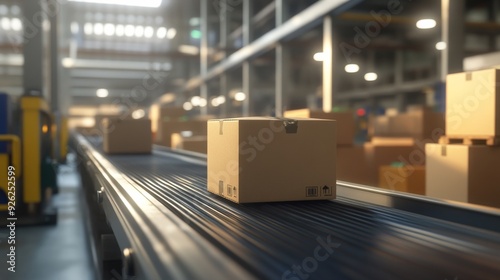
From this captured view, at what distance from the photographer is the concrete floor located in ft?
8.84

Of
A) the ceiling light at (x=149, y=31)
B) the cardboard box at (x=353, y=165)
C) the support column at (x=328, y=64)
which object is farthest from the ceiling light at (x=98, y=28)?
the cardboard box at (x=353, y=165)

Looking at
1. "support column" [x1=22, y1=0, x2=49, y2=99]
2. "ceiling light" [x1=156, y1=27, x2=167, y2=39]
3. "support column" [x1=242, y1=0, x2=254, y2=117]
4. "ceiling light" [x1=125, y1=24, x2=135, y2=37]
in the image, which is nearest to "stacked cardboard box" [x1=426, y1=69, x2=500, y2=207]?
"support column" [x1=22, y1=0, x2=49, y2=99]

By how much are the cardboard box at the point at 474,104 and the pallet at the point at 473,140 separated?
2 cm

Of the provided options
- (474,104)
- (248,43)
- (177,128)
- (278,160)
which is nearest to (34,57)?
(177,128)

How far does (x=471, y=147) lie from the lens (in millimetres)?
2627

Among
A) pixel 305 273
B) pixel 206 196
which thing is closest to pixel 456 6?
pixel 206 196

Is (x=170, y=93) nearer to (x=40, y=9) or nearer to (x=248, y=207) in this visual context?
(x=40, y=9)

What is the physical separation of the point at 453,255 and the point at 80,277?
2.19 m

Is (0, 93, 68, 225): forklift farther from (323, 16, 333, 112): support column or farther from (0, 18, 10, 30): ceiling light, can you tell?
(0, 18, 10, 30): ceiling light

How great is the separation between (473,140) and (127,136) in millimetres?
3480

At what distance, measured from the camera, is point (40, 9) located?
14.7ft

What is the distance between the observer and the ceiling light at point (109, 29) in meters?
15.6

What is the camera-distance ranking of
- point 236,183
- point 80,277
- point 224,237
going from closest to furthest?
1. point 224,237
2. point 236,183
3. point 80,277

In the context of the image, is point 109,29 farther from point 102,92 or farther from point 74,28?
point 102,92
